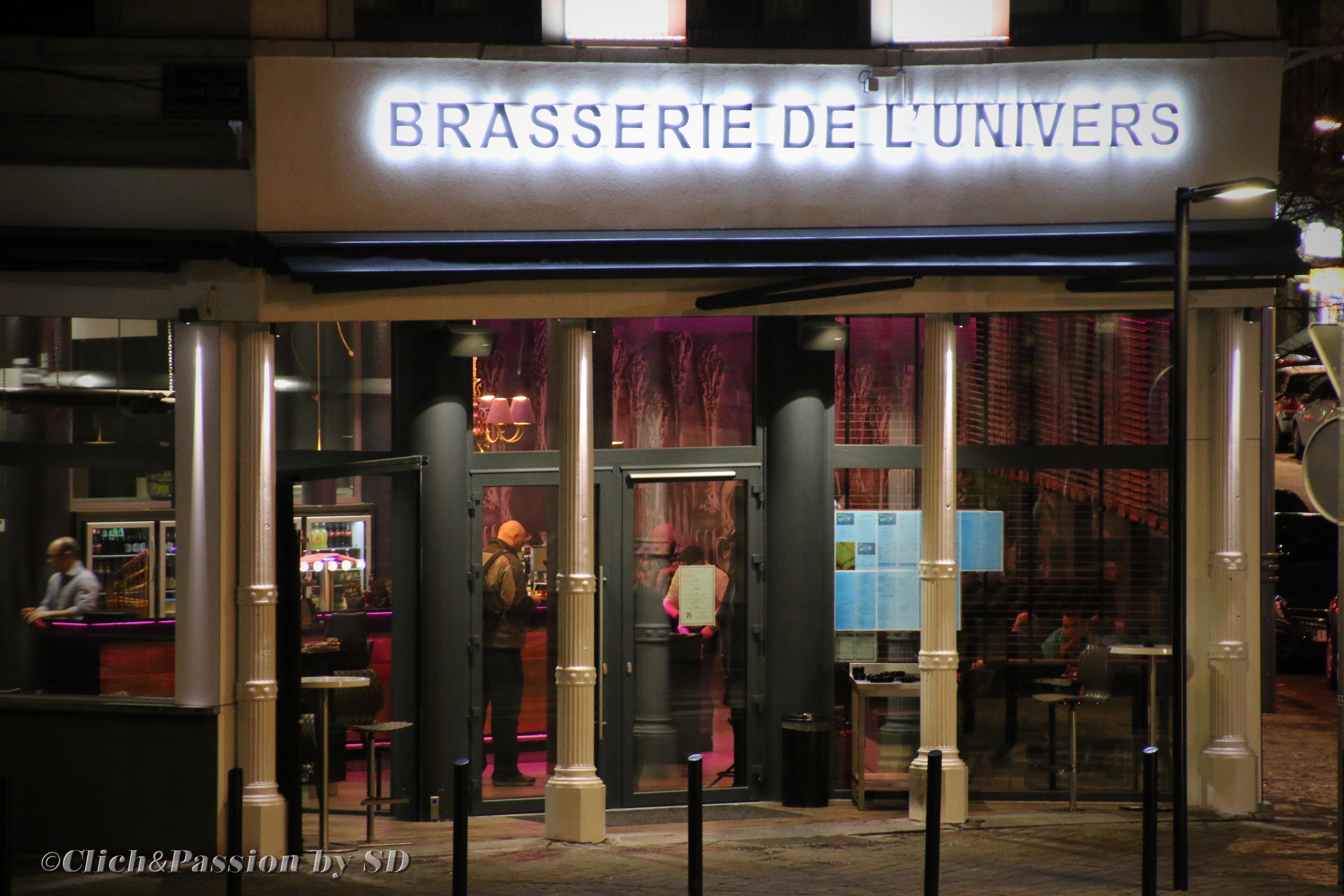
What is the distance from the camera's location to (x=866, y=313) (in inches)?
408

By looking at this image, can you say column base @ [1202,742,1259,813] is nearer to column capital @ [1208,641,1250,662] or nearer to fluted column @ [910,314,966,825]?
column capital @ [1208,641,1250,662]

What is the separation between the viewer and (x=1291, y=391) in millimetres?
32906

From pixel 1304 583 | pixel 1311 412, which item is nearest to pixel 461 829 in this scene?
pixel 1304 583

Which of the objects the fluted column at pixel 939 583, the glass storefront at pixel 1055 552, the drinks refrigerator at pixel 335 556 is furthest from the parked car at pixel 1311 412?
the drinks refrigerator at pixel 335 556

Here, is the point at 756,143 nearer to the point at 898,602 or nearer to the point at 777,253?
the point at 777,253

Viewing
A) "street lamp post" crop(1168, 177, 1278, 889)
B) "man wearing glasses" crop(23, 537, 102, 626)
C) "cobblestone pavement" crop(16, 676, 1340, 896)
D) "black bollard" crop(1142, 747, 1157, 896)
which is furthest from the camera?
"man wearing glasses" crop(23, 537, 102, 626)

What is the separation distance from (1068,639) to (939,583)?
1468 millimetres

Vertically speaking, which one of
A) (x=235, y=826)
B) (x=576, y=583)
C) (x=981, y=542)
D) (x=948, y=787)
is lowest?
(x=948, y=787)

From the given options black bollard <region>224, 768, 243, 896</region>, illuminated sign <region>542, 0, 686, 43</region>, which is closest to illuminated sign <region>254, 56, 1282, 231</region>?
illuminated sign <region>542, 0, 686, 43</region>

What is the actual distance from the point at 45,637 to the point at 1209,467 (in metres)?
8.77

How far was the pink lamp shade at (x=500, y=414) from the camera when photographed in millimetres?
11148

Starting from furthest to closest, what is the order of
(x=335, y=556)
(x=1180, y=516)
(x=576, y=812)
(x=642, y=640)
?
1. (x=335, y=556)
2. (x=642, y=640)
3. (x=576, y=812)
4. (x=1180, y=516)

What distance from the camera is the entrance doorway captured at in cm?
1108

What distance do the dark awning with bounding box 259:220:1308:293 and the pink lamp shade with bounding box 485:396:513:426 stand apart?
1.32 meters
